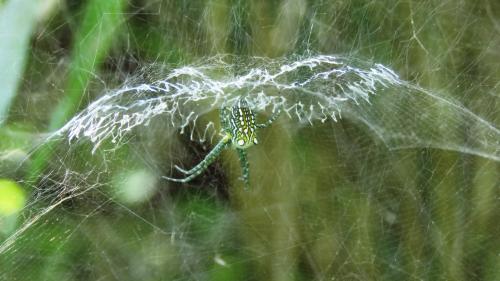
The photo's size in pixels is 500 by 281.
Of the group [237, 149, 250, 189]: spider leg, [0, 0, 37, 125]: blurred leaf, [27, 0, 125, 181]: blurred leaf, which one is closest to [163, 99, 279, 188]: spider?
[237, 149, 250, 189]: spider leg

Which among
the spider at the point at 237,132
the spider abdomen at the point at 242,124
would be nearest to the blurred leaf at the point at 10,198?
the spider at the point at 237,132

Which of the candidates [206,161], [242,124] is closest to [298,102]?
[242,124]

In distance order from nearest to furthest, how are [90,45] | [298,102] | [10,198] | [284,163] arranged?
[10,198] → [90,45] → [298,102] → [284,163]

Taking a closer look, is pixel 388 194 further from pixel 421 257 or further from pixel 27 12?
pixel 27 12

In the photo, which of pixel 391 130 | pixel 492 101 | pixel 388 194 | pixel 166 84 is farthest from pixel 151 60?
pixel 492 101

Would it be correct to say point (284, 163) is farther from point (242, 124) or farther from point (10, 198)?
point (10, 198)

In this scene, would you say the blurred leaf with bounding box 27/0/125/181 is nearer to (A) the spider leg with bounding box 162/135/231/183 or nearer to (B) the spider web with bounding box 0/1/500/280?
(B) the spider web with bounding box 0/1/500/280
